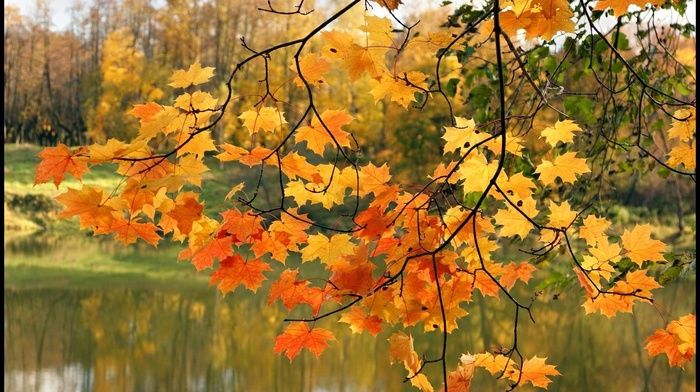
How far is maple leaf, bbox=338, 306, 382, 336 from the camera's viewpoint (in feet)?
3.60

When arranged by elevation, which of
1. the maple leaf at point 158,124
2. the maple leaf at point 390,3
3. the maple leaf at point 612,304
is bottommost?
the maple leaf at point 612,304

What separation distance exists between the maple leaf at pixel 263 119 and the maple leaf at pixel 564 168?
1.19 feet

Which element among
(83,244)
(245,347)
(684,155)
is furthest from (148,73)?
(684,155)

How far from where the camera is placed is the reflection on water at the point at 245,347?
473cm

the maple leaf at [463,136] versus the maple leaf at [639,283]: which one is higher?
the maple leaf at [463,136]

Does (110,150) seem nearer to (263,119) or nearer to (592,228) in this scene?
(263,119)

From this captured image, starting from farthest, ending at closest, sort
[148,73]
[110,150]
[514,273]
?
[148,73] < [514,273] < [110,150]

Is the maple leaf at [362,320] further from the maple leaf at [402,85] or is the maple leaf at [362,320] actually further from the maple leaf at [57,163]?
the maple leaf at [57,163]

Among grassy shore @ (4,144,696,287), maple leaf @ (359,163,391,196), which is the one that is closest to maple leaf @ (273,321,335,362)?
maple leaf @ (359,163,391,196)

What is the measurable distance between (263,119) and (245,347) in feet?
14.5

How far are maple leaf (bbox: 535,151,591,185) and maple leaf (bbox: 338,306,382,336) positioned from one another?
301 mm

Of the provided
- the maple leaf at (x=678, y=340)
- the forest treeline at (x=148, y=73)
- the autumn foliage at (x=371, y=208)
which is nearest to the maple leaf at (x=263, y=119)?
the autumn foliage at (x=371, y=208)

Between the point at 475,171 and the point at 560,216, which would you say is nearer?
the point at 475,171

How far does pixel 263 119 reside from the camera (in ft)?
3.64
